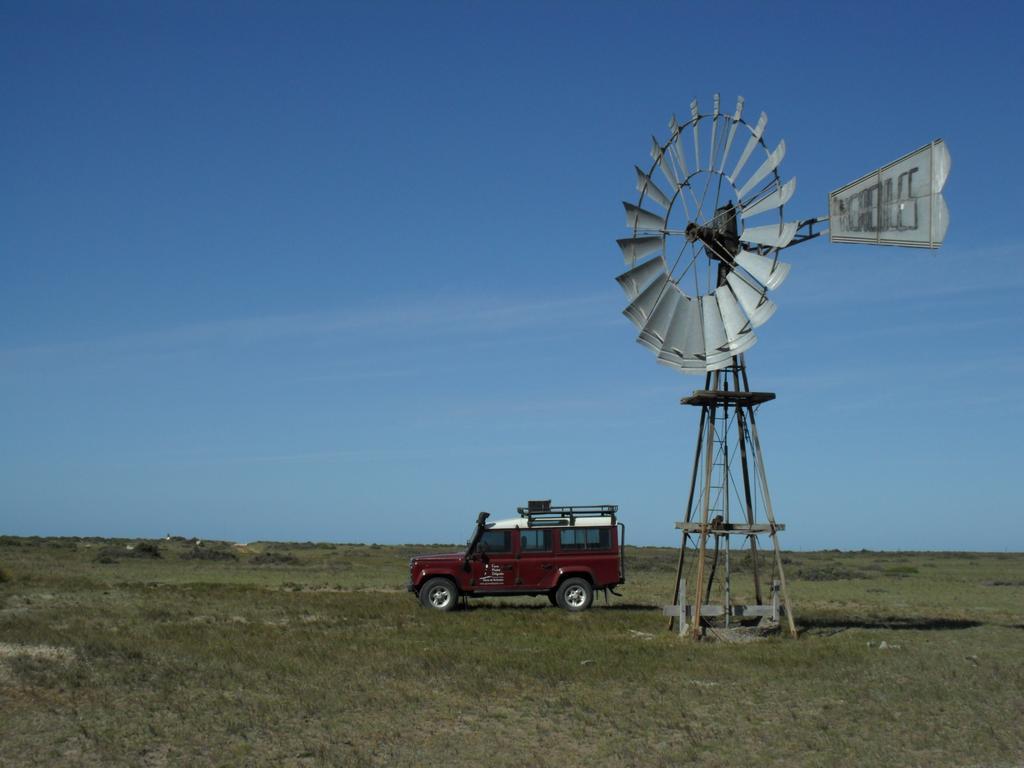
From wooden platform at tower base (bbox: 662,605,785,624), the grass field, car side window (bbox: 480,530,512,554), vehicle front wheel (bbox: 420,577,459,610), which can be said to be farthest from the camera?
car side window (bbox: 480,530,512,554)

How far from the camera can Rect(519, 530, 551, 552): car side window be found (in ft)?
86.0

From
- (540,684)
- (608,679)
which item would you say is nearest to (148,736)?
(540,684)

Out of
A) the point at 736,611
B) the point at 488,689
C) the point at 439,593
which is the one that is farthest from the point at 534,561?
the point at 488,689

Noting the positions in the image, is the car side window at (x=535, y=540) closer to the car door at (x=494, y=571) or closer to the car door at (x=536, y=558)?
the car door at (x=536, y=558)

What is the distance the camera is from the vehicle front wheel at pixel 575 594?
26.0 meters

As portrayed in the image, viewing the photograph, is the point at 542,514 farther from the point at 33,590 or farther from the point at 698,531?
the point at 33,590

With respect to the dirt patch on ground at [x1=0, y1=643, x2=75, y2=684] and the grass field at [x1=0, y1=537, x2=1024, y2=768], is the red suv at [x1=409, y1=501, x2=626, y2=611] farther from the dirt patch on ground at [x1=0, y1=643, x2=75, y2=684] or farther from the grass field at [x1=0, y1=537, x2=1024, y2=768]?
the dirt patch on ground at [x1=0, y1=643, x2=75, y2=684]

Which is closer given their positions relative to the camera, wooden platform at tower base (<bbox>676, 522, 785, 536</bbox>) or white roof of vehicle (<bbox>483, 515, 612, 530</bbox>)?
wooden platform at tower base (<bbox>676, 522, 785, 536</bbox>)

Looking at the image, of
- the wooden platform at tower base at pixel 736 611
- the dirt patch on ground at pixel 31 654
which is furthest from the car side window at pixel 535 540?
the dirt patch on ground at pixel 31 654

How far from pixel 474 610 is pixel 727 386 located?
382 inches

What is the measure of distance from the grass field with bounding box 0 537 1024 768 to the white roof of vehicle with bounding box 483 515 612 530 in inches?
86.7

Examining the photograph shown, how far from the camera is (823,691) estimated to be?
45.7 feet

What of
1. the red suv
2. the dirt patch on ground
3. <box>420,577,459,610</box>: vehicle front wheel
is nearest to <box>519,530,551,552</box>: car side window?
the red suv

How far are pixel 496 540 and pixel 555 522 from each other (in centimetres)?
157
